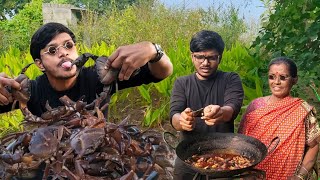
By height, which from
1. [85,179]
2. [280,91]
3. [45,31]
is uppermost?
[45,31]

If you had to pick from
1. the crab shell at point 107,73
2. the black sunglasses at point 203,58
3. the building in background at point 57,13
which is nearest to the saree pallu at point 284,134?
the black sunglasses at point 203,58

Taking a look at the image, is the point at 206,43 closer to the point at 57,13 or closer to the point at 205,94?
the point at 205,94

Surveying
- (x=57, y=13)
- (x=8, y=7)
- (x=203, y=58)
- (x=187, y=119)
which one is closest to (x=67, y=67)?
(x=187, y=119)

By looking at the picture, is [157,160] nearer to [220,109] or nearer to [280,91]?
[220,109]

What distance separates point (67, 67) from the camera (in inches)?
64.0

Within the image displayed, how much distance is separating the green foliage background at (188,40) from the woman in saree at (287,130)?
74cm

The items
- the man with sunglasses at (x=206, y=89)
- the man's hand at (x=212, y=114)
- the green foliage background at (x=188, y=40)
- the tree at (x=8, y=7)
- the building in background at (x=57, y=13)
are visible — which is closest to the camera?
the man's hand at (x=212, y=114)

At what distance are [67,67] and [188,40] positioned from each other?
508 centimetres

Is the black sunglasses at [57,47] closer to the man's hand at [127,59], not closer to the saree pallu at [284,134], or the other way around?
the man's hand at [127,59]

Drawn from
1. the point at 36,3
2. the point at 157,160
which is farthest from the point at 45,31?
the point at 36,3

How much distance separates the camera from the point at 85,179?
3.08ft

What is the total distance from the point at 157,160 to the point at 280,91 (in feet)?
4.76

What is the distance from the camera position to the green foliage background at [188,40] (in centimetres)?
355

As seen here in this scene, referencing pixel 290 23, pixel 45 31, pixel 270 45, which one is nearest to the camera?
pixel 45 31
